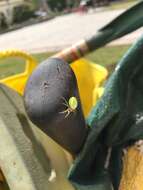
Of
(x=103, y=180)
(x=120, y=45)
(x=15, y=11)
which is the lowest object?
(x=15, y=11)

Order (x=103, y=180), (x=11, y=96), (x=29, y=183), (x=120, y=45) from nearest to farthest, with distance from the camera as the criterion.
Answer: (x=29, y=183) → (x=103, y=180) → (x=11, y=96) → (x=120, y=45)

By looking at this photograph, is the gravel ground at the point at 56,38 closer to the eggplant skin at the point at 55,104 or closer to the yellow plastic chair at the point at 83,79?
the yellow plastic chair at the point at 83,79

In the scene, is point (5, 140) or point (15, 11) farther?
point (15, 11)

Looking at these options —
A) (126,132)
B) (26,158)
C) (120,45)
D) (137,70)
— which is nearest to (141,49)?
(137,70)

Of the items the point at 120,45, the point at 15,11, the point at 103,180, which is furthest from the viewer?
the point at 15,11

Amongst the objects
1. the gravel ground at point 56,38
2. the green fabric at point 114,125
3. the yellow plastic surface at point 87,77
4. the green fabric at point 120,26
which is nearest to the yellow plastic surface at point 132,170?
the green fabric at point 114,125

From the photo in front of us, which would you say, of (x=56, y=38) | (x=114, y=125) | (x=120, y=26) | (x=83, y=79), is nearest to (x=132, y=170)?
(x=114, y=125)

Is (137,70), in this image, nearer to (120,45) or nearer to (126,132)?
(126,132)
